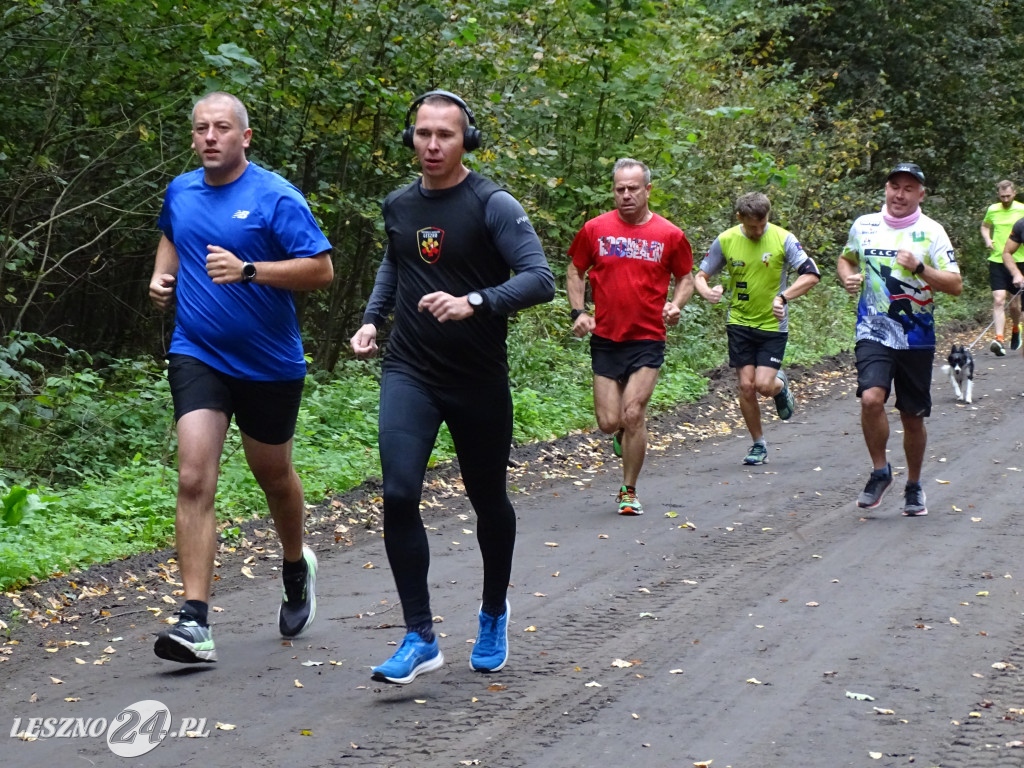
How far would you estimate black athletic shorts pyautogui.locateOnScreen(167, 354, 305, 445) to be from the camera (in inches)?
209

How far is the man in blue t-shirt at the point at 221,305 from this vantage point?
207 inches

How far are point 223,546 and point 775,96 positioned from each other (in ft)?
51.1

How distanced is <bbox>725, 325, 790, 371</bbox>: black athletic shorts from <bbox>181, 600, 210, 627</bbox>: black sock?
21.9ft

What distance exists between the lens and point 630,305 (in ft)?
29.2

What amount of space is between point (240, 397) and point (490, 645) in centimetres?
151

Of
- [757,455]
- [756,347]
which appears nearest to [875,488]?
[757,455]

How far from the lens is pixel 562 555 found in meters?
7.57

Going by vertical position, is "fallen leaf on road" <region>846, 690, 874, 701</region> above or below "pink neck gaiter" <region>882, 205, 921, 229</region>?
below

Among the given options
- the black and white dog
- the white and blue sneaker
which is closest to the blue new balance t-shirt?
the white and blue sneaker

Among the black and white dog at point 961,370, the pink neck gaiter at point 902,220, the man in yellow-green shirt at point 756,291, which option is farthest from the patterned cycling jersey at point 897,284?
the black and white dog at point 961,370

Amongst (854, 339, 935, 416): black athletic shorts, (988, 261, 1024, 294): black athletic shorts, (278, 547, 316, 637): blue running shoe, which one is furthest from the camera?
(988, 261, 1024, 294): black athletic shorts

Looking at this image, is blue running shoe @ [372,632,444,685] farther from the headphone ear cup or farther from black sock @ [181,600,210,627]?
the headphone ear cup

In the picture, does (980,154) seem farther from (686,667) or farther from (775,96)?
(686,667)

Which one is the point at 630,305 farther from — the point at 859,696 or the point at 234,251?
the point at 859,696
